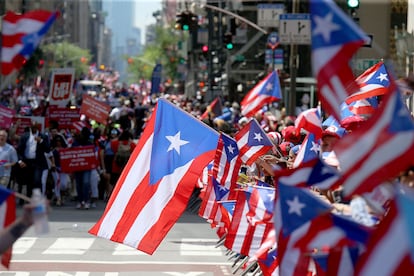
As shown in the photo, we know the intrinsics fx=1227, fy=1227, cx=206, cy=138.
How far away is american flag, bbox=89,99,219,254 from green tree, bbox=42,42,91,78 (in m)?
97.0

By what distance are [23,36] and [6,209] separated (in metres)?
1.05

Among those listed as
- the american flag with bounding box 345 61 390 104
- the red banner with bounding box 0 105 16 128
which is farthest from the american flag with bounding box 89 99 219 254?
the red banner with bounding box 0 105 16 128

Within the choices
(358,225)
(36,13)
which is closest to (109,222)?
(36,13)

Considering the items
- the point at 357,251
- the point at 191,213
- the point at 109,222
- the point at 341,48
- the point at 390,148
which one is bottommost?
the point at 191,213

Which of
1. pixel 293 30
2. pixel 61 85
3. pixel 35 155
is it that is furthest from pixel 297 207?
pixel 61 85

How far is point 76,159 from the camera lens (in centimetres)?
2395

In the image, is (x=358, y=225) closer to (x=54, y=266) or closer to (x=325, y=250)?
(x=325, y=250)

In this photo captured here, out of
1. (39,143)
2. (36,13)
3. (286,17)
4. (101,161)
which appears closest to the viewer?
(36,13)

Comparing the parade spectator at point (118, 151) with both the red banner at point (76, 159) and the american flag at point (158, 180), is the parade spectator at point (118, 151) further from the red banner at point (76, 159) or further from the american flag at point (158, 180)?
the american flag at point (158, 180)

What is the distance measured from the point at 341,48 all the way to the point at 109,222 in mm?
4778

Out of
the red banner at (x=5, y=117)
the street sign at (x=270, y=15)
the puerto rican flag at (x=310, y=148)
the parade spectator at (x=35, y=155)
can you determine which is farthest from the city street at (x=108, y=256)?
the street sign at (x=270, y=15)

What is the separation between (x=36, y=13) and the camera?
7105 millimetres

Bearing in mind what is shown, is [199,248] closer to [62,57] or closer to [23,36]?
[23,36]

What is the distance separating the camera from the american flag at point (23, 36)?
7027 millimetres
